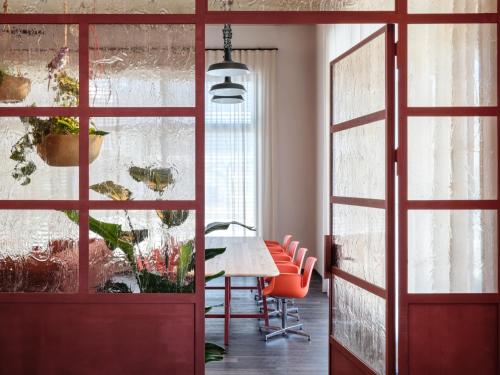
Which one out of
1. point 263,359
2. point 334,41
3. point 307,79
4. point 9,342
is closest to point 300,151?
point 307,79

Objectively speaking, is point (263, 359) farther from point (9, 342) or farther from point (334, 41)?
point (334, 41)

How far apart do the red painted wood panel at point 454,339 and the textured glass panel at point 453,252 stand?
0.39 ft

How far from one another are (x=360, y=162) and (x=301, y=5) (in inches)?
39.1

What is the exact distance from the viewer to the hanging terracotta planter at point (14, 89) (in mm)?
2674

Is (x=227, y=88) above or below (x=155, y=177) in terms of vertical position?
above

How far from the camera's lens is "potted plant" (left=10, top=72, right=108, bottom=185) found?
2646mm

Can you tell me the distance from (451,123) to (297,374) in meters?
2.33

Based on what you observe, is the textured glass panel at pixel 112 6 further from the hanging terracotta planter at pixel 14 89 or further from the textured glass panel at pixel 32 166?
the textured glass panel at pixel 32 166

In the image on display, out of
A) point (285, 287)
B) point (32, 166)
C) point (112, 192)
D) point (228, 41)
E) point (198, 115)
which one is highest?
point (228, 41)

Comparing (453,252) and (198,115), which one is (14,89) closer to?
(198,115)

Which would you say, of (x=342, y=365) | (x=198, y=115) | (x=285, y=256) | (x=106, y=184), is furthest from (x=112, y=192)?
(x=285, y=256)

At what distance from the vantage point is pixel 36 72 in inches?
106

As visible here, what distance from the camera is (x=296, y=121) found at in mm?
8898

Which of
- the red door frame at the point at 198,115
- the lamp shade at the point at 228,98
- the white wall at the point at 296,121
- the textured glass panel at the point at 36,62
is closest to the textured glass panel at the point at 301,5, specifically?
the red door frame at the point at 198,115
